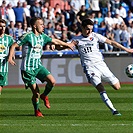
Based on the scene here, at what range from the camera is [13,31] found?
26.3 metres

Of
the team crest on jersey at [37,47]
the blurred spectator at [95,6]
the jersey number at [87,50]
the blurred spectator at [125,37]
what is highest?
the blurred spectator at [95,6]

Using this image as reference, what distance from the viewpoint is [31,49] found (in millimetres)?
13641

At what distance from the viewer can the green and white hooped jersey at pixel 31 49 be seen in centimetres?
1359

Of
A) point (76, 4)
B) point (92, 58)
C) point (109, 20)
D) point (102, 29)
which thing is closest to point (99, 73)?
point (92, 58)

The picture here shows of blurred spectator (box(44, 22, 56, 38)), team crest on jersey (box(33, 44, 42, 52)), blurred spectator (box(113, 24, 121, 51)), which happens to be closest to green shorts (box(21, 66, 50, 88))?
team crest on jersey (box(33, 44, 42, 52))

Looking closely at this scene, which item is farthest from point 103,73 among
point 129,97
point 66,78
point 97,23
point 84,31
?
point 97,23

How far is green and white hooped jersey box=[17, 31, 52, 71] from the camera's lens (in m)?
13.6

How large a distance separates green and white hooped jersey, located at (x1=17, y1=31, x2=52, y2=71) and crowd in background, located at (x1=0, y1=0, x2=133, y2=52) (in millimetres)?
12268

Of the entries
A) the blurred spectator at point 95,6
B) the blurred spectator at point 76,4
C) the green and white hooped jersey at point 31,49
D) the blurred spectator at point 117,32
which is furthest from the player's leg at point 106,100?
the blurred spectator at point 95,6

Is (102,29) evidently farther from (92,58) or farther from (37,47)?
(37,47)

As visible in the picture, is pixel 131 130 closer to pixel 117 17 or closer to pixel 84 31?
pixel 84 31

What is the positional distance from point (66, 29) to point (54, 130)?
57.2 ft

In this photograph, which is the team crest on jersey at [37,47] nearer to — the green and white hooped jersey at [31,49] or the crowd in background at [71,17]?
the green and white hooped jersey at [31,49]

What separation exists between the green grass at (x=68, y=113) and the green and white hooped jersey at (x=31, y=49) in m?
1.10
